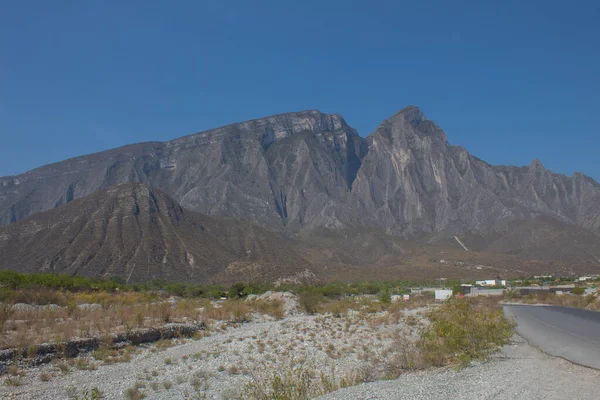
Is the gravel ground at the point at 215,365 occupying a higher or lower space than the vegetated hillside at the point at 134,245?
lower

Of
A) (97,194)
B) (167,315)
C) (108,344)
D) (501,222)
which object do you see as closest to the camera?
(108,344)

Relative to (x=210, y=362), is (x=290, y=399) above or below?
above

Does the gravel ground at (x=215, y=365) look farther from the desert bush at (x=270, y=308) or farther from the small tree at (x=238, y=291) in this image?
the small tree at (x=238, y=291)

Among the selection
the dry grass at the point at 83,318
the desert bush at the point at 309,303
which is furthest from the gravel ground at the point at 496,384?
the desert bush at the point at 309,303

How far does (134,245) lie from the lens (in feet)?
289

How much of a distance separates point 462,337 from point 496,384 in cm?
462

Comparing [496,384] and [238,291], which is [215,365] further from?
[238,291]

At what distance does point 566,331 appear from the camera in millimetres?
19078

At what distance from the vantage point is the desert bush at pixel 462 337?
1415 cm

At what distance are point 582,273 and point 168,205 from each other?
109 m

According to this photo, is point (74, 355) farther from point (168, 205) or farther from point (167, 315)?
→ point (168, 205)

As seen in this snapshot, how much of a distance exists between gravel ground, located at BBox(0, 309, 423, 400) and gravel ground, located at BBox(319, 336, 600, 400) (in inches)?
102

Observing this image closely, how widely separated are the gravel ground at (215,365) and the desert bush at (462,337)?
198cm

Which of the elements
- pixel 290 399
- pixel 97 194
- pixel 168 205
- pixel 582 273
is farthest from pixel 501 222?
pixel 290 399
